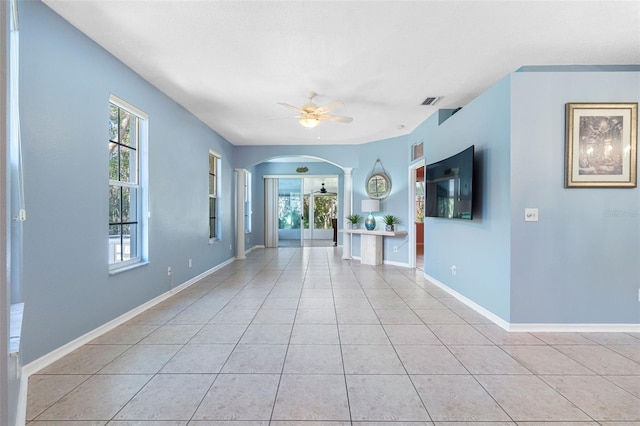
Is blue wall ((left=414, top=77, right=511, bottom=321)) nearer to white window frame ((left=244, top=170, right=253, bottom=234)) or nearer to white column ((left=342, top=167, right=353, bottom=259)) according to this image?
white column ((left=342, top=167, right=353, bottom=259))

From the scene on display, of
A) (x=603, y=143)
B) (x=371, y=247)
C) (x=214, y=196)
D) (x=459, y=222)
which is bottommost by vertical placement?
(x=371, y=247)

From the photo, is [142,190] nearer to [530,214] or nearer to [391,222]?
[530,214]

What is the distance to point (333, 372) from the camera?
2.10 meters

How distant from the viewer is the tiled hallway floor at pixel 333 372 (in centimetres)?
170

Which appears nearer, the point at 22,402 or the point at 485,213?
the point at 22,402

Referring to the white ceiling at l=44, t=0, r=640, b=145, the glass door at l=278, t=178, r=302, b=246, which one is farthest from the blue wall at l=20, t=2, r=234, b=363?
the glass door at l=278, t=178, r=302, b=246

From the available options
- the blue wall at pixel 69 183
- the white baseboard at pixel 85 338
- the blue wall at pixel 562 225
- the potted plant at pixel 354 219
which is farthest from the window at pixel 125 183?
the potted plant at pixel 354 219

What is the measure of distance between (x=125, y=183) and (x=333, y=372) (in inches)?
117

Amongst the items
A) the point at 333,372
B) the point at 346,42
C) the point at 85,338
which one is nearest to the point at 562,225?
the point at 333,372

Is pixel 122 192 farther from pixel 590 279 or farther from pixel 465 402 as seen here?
pixel 590 279

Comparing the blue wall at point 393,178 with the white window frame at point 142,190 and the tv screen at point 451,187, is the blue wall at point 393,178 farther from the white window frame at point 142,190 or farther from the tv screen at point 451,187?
the white window frame at point 142,190

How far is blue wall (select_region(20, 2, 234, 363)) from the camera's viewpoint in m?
2.09

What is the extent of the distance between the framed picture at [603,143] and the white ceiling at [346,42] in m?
0.61

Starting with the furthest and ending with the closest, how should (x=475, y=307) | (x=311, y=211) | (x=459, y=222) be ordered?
(x=311, y=211), (x=459, y=222), (x=475, y=307)
